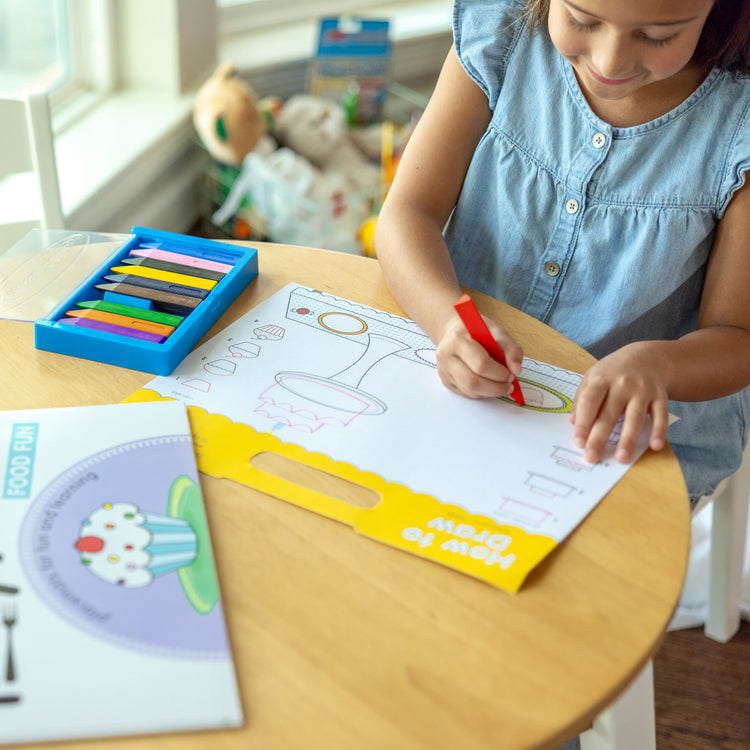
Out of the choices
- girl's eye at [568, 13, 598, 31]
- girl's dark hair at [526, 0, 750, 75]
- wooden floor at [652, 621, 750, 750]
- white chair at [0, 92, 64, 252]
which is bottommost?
wooden floor at [652, 621, 750, 750]

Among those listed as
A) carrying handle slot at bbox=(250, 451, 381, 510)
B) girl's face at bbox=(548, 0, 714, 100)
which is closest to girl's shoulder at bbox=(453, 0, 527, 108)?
girl's face at bbox=(548, 0, 714, 100)

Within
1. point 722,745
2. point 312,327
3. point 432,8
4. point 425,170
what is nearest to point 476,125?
point 425,170

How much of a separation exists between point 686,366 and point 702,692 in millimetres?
629

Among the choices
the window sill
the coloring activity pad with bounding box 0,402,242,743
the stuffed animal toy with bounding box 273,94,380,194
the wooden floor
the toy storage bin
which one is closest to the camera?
the coloring activity pad with bounding box 0,402,242,743

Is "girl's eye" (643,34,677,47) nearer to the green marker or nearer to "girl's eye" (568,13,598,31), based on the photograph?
"girl's eye" (568,13,598,31)

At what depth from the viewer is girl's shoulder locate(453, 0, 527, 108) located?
0.88 m

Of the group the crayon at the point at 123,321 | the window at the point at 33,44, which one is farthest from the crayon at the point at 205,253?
the window at the point at 33,44

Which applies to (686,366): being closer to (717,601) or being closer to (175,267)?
(175,267)

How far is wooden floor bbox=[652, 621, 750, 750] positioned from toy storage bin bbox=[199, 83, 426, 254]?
898mm

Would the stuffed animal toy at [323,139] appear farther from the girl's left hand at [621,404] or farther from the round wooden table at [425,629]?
the round wooden table at [425,629]

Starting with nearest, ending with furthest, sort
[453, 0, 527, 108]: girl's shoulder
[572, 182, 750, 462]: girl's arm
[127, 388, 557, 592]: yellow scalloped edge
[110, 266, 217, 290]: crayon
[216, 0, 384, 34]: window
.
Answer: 1. [127, 388, 557, 592]: yellow scalloped edge
2. [572, 182, 750, 462]: girl's arm
3. [110, 266, 217, 290]: crayon
4. [453, 0, 527, 108]: girl's shoulder
5. [216, 0, 384, 34]: window

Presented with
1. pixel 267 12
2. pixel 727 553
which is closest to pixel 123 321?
pixel 727 553

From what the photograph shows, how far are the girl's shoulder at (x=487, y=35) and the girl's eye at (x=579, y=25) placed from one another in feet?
0.57

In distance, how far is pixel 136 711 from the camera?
0.43m
